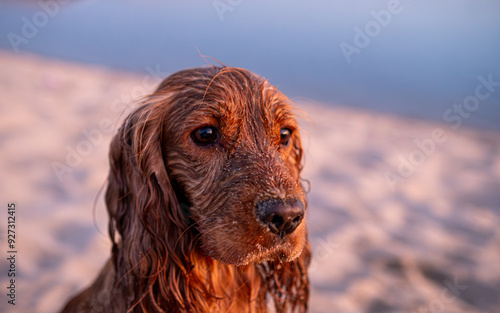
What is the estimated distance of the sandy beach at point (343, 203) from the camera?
4527 mm

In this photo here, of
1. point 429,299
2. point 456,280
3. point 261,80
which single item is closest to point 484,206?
point 456,280

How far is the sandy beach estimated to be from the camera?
14.9ft

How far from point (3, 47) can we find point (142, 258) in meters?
12.0

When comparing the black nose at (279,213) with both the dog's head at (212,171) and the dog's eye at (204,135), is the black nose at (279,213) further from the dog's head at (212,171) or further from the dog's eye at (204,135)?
the dog's eye at (204,135)

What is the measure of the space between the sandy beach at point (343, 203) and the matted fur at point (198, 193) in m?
0.37

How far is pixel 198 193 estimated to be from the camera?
2.30 metres

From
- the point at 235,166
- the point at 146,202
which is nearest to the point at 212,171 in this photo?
the point at 235,166

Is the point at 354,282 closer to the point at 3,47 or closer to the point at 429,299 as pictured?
the point at 429,299

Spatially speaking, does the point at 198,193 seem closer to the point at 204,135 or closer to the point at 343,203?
the point at 204,135

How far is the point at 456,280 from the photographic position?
190 inches

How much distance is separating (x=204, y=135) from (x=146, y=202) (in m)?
0.52

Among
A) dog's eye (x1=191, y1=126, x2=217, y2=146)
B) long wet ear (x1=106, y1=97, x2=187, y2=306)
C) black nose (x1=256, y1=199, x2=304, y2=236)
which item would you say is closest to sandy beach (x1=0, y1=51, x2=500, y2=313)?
long wet ear (x1=106, y1=97, x2=187, y2=306)

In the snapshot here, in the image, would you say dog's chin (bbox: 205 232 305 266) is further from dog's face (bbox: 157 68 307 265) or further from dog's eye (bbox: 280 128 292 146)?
dog's eye (bbox: 280 128 292 146)

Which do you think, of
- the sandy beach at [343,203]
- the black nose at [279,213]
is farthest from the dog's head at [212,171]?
the sandy beach at [343,203]
